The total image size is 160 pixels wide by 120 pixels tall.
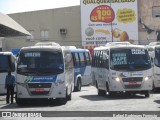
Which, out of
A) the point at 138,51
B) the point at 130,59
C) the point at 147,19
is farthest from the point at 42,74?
the point at 147,19

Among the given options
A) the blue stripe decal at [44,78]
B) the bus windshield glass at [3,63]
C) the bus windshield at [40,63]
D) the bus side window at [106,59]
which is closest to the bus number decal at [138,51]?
the bus side window at [106,59]

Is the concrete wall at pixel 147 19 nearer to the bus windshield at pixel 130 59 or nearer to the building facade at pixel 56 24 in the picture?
the building facade at pixel 56 24

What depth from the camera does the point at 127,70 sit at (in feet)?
82.6

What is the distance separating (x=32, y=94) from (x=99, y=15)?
4343 cm

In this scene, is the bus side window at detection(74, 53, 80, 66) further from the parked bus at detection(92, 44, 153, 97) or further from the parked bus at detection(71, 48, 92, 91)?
the parked bus at detection(92, 44, 153, 97)

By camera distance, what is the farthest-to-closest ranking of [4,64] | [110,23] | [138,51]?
[110,23], [4,64], [138,51]

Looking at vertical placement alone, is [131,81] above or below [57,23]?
below

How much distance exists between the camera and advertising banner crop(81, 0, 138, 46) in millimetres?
63531

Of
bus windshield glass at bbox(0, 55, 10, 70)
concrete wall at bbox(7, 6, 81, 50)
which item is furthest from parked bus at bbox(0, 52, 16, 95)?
concrete wall at bbox(7, 6, 81, 50)

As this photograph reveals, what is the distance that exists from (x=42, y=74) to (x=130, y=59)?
564cm

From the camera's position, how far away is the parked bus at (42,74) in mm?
21422

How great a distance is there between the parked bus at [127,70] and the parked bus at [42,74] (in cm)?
371

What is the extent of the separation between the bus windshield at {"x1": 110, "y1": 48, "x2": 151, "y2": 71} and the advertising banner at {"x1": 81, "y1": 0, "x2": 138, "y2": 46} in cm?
3793

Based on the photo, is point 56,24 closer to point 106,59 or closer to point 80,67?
point 80,67
